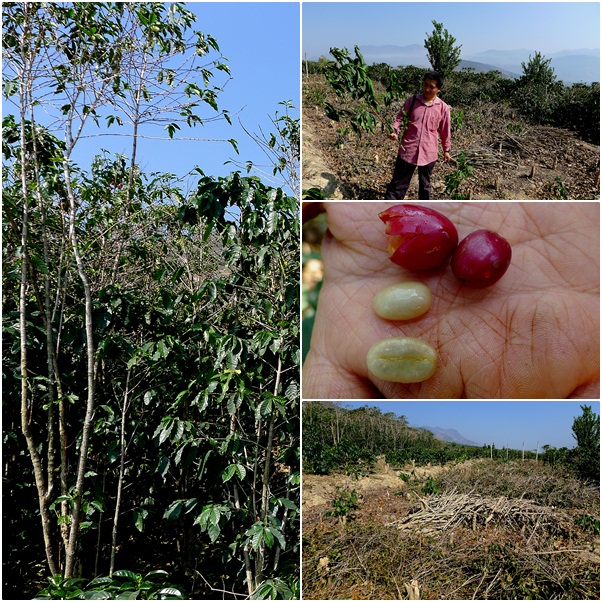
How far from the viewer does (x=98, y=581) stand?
1986 millimetres

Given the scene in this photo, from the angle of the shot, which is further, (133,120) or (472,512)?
(133,120)

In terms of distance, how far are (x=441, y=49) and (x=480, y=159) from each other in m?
0.82

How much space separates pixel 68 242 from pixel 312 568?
1559 millimetres

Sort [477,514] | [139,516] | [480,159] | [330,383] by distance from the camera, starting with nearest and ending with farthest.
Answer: [330,383] → [477,514] → [139,516] → [480,159]

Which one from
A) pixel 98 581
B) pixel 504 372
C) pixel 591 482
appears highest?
pixel 504 372

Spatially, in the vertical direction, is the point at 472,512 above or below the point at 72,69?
below

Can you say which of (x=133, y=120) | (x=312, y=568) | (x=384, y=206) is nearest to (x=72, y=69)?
(x=133, y=120)

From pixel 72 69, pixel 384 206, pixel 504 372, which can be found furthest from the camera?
pixel 72 69

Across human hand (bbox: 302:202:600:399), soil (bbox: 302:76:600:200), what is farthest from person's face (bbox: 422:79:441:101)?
human hand (bbox: 302:202:600:399)

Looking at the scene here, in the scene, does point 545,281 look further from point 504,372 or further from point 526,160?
point 526,160

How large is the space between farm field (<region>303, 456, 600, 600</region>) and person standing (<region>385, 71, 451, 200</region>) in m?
1.34

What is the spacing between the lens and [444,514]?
1882 mm

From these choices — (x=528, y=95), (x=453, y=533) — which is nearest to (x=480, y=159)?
(x=528, y=95)

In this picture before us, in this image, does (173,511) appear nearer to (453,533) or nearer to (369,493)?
(369,493)
